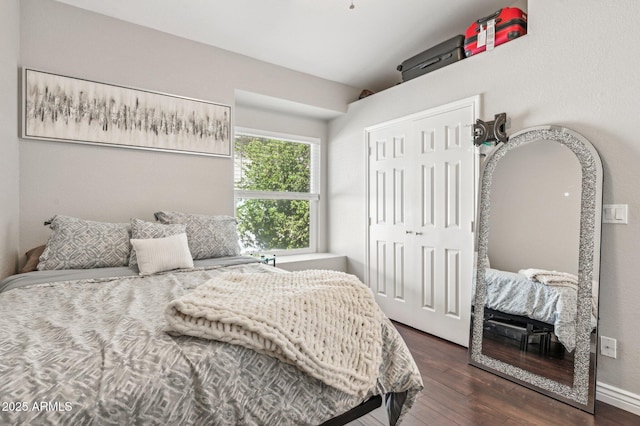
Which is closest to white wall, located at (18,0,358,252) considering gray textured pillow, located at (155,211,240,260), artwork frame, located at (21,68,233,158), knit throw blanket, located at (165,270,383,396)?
artwork frame, located at (21,68,233,158)

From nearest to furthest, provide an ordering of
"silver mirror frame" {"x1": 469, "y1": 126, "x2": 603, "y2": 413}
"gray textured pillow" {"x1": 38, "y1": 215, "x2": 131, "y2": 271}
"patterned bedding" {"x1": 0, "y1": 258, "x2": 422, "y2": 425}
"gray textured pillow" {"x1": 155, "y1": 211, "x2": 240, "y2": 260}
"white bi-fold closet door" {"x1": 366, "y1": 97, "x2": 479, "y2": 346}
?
1. "patterned bedding" {"x1": 0, "y1": 258, "x2": 422, "y2": 425}
2. "silver mirror frame" {"x1": 469, "y1": 126, "x2": 603, "y2": 413}
3. "gray textured pillow" {"x1": 38, "y1": 215, "x2": 131, "y2": 271}
4. "gray textured pillow" {"x1": 155, "y1": 211, "x2": 240, "y2": 260}
5. "white bi-fold closet door" {"x1": 366, "y1": 97, "x2": 479, "y2": 346}

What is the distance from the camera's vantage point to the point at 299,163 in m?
4.03

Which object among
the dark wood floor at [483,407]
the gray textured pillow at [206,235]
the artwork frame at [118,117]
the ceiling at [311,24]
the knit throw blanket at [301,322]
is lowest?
the dark wood floor at [483,407]

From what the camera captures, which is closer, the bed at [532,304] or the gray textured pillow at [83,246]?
the bed at [532,304]

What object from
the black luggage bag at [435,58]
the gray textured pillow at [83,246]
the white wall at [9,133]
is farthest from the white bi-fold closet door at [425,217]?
the white wall at [9,133]

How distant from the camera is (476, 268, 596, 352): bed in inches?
74.2

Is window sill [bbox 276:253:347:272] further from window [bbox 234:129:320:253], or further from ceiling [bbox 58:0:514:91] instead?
ceiling [bbox 58:0:514:91]

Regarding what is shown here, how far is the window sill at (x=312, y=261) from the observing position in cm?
346

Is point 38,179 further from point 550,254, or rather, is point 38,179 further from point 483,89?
point 550,254

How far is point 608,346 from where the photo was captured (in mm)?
1838

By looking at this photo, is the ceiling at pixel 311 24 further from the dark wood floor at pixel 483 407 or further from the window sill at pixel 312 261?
the dark wood floor at pixel 483 407

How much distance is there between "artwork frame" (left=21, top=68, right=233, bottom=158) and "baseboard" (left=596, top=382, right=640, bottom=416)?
3303mm

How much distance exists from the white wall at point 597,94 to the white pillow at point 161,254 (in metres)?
2.48

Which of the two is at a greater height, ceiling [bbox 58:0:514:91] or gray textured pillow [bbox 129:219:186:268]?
ceiling [bbox 58:0:514:91]
